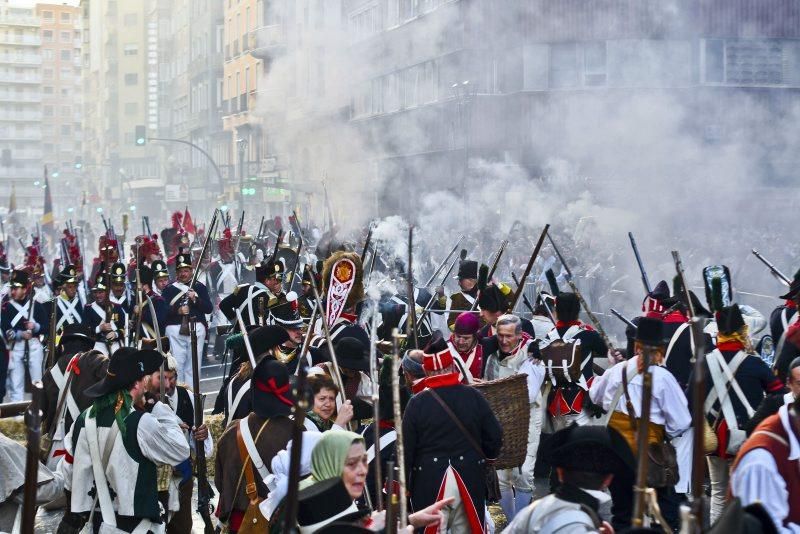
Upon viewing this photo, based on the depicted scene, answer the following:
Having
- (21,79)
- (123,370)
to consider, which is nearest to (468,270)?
(123,370)

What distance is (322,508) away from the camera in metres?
4.26

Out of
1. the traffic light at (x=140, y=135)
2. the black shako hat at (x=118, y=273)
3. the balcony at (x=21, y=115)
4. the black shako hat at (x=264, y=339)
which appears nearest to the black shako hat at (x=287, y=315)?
the black shako hat at (x=264, y=339)

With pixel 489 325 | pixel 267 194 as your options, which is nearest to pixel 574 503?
pixel 489 325

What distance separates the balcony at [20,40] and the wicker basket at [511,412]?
13696 centimetres

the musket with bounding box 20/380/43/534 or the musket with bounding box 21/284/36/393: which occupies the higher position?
the musket with bounding box 20/380/43/534

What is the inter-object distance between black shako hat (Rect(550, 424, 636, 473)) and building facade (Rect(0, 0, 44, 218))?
125199 mm

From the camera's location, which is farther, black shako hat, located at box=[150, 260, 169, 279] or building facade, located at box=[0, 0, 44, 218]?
building facade, located at box=[0, 0, 44, 218]

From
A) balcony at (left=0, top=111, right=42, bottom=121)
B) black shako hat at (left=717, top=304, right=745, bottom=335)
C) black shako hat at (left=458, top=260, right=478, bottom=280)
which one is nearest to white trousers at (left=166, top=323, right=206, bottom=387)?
black shako hat at (left=458, top=260, right=478, bottom=280)

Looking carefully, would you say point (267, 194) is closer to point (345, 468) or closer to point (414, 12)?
point (414, 12)

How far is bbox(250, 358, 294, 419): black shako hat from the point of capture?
212 inches

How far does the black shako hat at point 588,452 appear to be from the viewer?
4.18 m

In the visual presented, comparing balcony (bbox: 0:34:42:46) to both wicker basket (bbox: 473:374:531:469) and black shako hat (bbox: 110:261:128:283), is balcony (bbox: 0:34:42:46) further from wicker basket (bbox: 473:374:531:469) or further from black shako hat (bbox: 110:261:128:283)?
wicker basket (bbox: 473:374:531:469)

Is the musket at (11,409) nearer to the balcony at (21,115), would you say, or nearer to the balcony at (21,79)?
the balcony at (21,115)

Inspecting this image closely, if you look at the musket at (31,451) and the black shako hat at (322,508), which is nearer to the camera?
the musket at (31,451)
